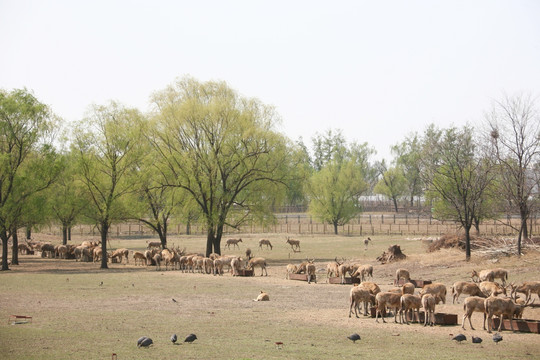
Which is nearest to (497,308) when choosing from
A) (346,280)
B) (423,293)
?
(423,293)

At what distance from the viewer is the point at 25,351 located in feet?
44.0

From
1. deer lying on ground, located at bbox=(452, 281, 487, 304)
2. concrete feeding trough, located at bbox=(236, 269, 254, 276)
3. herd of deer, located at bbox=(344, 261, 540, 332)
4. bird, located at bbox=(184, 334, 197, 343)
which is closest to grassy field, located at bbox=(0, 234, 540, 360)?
bird, located at bbox=(184, 334, 197, 343)

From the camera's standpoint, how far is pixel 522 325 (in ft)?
54.3

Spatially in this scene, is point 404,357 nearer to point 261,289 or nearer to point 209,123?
point 261,289

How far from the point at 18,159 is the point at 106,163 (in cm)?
561

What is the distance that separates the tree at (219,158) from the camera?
46375 millimetres

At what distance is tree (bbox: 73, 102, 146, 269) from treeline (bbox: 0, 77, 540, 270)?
0.07 metres

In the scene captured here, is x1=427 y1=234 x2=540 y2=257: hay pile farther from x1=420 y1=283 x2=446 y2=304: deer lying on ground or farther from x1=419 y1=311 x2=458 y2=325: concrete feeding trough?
x1=419 y1=311 x2=458 y2=325: concrete feeding trough

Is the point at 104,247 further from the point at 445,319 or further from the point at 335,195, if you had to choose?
the point at 335,195

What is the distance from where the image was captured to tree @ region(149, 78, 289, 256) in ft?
152

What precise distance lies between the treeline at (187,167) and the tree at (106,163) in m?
0.07

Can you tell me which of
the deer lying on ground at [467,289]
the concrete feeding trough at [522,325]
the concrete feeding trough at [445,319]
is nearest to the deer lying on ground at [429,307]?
the concrete feeding trough at [445,319]

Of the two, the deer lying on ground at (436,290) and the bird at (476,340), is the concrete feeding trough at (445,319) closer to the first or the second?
the deer lying on ground at (436,290)

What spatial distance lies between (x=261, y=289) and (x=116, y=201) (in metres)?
17.5
